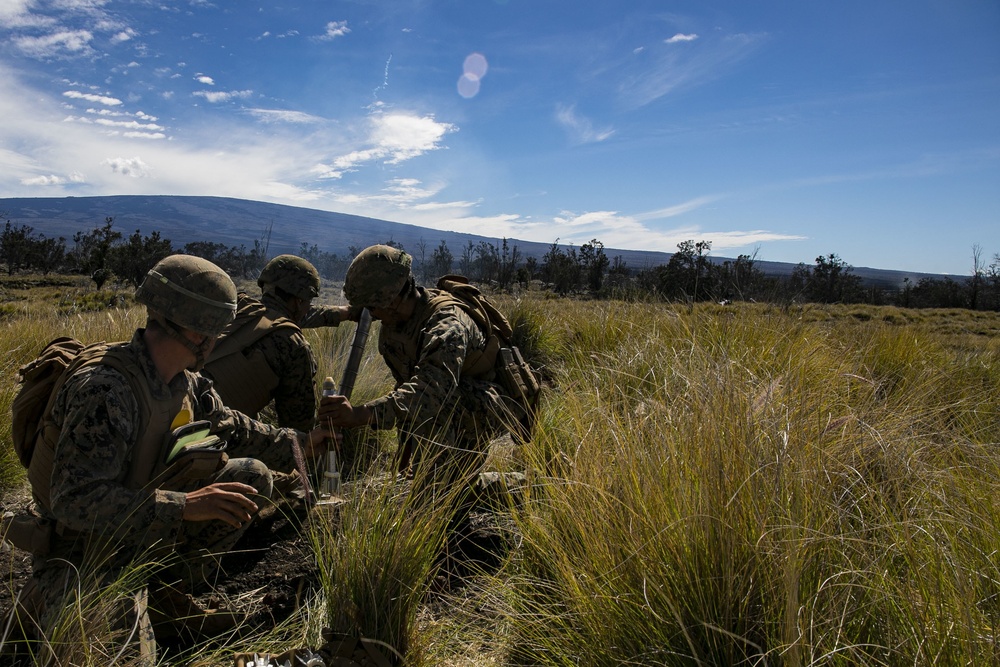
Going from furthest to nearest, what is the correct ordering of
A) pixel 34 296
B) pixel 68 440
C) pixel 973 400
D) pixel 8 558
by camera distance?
pixel 34 296, pixel 973 400, pixel 8 558, pixel 68 440

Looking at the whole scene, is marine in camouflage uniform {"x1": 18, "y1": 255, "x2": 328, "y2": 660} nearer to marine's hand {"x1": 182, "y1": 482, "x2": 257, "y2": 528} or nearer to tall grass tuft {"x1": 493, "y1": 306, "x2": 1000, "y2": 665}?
marine's hand {"x1": 182, "y1": 482, "x2": 257, "y2": 528}

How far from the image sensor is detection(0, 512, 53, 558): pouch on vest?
7.33 ft

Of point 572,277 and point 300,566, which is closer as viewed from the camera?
point 300,566

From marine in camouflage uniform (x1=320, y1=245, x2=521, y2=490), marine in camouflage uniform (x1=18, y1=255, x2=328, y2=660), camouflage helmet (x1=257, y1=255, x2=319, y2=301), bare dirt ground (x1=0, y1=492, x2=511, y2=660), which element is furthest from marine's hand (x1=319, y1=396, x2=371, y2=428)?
camouflage helmet (x1=257, y1=255, x2=319, y2=301)

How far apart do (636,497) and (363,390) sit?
3923 mm

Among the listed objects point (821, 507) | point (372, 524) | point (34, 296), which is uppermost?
point (821, 507)

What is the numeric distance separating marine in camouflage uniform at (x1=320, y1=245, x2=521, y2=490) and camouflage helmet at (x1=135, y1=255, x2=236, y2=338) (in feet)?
2.77

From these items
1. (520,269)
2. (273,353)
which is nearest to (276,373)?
(273,353)

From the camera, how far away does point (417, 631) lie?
7.77ft

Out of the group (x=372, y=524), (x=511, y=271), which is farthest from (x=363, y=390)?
(x=511, y=271)

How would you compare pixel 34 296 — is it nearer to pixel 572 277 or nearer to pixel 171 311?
pixel 171 311

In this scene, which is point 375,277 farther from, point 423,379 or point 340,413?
point 340,413

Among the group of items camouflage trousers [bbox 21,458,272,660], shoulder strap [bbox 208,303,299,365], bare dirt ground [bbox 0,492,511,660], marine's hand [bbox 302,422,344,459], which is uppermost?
shoulder strap [bbox 208,303,299,365]

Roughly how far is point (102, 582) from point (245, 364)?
211 cm
